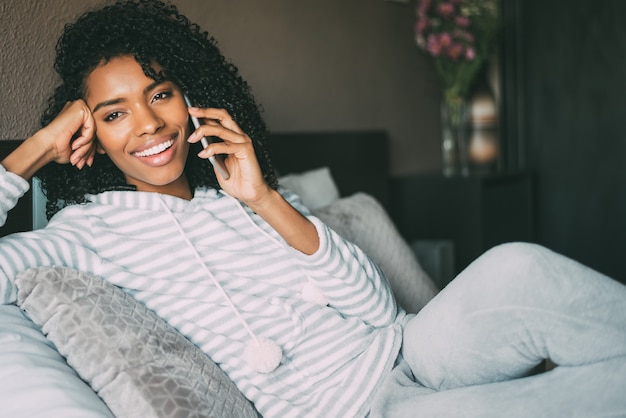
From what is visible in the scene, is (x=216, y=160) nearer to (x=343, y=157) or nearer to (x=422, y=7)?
(x=343, y=157)

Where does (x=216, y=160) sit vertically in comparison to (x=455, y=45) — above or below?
below

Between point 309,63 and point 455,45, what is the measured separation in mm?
889

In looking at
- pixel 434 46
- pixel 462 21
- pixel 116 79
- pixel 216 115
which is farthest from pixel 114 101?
pixel 462 21

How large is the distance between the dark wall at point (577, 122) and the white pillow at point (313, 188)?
5.87 ft

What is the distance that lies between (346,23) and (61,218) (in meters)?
1.70

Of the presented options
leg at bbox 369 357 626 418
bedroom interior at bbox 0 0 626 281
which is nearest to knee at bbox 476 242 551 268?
leg at bbox 369 357 626 418

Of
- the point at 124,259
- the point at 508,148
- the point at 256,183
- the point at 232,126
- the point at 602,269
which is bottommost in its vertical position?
the point at 602,269

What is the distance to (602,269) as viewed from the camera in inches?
135

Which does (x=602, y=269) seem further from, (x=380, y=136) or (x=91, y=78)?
(x=91, y=78)

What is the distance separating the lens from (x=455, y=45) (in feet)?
10.3

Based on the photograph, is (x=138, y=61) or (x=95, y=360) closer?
(x=95, y=360)

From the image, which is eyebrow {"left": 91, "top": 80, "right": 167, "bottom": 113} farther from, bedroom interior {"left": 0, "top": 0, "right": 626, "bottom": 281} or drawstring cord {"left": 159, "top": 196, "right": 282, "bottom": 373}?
bedroom interior {"left": 0, "top": 0, "right": 626, "bottom": 281}

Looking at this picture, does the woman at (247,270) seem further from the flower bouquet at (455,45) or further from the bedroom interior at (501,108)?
the flower bouquet at (455,45)

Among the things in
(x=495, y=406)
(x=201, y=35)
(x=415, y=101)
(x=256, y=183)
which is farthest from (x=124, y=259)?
(x=415, y=101)
